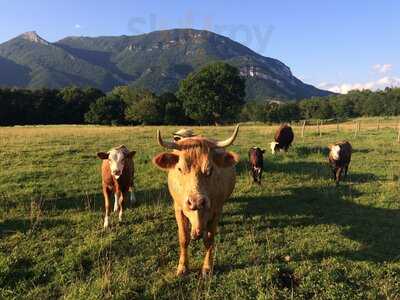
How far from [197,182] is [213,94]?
54357mm

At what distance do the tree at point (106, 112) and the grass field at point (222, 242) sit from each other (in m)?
52.7

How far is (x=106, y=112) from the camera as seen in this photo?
66.3 meters

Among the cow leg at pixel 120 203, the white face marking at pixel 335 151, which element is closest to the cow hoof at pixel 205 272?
the cow leg at pixel 120 203

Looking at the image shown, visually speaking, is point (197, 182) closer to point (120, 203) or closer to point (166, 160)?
point (166, 160)

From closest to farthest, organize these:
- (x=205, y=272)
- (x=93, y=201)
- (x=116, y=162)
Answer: (x=205, y=272)
(x=116, y=162)
(x=93, y=201)

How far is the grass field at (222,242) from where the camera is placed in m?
6.11

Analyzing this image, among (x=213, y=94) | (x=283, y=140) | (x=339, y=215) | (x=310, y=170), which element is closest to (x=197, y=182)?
(x=339, y=215)

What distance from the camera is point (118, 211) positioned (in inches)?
380

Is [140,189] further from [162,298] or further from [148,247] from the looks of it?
[162,298]

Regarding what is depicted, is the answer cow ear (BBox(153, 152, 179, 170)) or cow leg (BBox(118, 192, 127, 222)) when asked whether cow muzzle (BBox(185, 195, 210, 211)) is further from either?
cow leg (BBox(118, 192, 127, 222))

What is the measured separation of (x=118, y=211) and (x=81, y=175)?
4750 mm

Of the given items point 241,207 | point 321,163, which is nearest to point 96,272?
point 241,207

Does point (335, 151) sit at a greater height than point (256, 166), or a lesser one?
greater

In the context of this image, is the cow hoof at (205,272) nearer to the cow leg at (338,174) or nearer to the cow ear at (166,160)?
the cow ear at (166,160)
